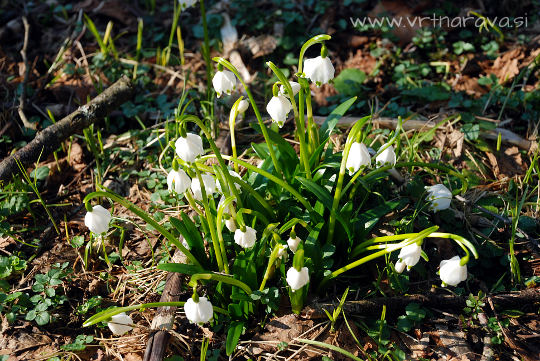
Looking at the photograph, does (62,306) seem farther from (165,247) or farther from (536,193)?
(536,193)

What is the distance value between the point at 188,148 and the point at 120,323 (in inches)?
28.5

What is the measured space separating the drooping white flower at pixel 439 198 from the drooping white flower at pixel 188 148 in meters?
1.14

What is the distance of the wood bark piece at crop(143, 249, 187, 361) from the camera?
6.09ft

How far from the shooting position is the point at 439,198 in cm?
225

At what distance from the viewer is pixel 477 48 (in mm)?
3633

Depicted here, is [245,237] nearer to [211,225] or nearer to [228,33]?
[211,225]

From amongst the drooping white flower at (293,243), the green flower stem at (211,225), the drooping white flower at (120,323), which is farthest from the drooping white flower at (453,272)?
the drooping white flower at (120,323)

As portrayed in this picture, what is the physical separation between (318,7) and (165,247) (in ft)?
7.98

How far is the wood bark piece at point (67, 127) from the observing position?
2576mm

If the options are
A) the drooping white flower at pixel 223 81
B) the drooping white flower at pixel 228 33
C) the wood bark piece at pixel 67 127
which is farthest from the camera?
the drooping white flower at pixel 228 33

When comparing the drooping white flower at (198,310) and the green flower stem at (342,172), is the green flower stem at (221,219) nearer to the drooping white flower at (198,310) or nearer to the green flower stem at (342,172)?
the drooping white flower at (198,310)

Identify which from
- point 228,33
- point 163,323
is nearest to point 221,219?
point 163,323

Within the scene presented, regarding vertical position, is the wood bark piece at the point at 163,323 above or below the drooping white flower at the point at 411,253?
below

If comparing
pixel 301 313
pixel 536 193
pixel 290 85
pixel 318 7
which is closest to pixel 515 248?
pixel 536 193
